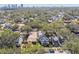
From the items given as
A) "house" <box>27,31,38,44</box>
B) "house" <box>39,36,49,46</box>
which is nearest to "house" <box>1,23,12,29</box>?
"house" <box>27,31,38,44</box>

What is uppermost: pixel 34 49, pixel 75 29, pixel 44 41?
pixel 75 29

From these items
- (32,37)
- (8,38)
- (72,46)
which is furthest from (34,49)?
(72,46)

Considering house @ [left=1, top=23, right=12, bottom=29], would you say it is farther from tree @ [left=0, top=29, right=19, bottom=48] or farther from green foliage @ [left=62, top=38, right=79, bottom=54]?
green foliage @ [left=62, top=38, right=79, bottom=54]

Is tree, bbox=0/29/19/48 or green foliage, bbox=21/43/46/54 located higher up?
tree, bbox=0/29/19/48

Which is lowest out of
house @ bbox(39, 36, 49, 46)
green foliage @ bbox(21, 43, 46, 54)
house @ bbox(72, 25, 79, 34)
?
green foliage @ bbox(21, 43, 46, 54)

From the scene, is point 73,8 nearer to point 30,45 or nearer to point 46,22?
point 46,22

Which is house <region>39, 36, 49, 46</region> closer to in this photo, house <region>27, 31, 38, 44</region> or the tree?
house <region>27, 31, 38, 44</region>

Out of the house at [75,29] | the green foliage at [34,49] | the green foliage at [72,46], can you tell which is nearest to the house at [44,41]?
the green foliage at [34,49]

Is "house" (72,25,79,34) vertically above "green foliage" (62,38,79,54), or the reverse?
"house" (72,25,79,34)

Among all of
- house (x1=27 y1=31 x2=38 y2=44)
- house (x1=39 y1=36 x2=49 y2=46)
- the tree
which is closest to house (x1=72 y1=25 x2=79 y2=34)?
house (x1=39 y1=36 x2=49 y2=46)

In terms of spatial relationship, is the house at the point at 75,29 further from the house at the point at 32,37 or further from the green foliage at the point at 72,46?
the house at the point at 32,37

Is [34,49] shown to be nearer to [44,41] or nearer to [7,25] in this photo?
[44,41]
